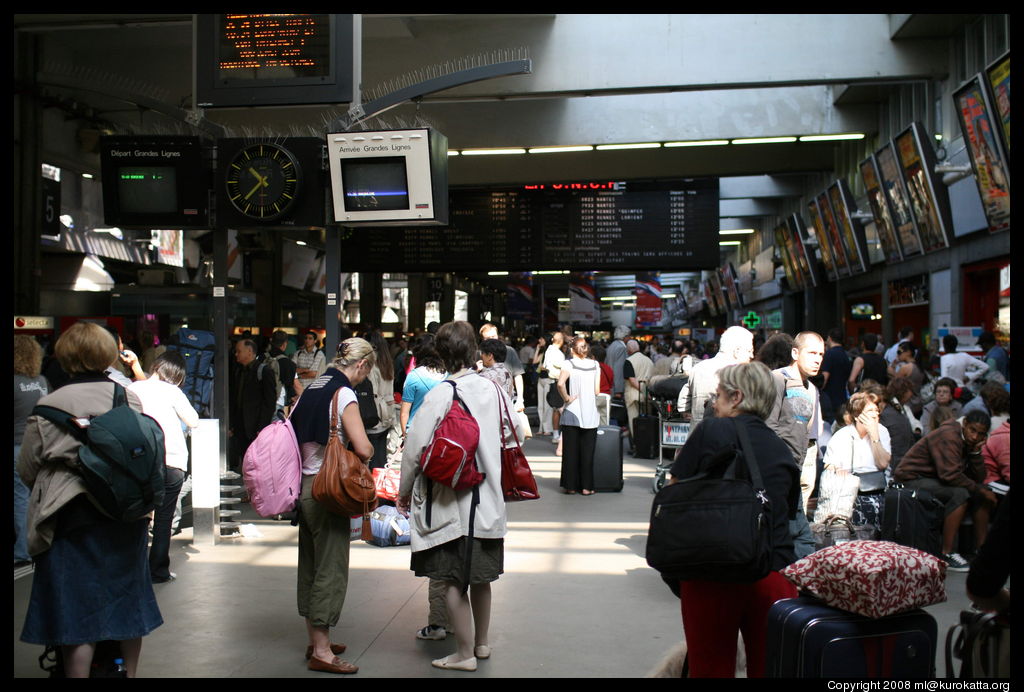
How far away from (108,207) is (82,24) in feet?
14.8

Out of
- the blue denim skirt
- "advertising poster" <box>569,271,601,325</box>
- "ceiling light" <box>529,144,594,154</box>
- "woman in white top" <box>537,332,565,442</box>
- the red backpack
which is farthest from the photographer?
"advertising poster" <box>569,271,601,325</box>

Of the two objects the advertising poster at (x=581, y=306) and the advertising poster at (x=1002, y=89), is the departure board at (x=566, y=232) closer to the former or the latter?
the advertising poster at (x=1002, y=89)

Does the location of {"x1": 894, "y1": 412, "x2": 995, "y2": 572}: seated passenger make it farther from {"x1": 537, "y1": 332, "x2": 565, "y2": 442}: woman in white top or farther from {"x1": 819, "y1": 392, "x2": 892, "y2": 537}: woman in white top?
{"x1": 537, "y1": 332, "x2": 565, "y2": 442}: woman in white top

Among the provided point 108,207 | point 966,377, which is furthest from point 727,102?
point 108,207

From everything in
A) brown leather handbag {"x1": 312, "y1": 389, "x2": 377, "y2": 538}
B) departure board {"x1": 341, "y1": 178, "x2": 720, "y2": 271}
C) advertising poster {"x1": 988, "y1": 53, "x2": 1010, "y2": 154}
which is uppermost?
advertising poster {"x1": 988, "y1": 53, "x2": 1010, "y2": 154}

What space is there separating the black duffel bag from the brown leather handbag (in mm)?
1540

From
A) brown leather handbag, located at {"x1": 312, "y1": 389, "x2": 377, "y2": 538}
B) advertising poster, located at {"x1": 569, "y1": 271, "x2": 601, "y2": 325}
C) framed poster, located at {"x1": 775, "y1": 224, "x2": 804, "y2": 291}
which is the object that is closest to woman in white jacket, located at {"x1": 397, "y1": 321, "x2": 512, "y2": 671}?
brown leather handbag, located at {"x1": 312, "y1": 389, "x2": 377, "y2": 538}

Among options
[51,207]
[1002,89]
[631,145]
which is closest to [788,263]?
[631,145]

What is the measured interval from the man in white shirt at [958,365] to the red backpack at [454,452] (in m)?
8.01

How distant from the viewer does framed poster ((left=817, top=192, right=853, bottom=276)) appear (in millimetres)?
20047

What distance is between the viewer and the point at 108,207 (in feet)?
26.5

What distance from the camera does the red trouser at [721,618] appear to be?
11.9 ft

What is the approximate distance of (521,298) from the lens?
104 ft

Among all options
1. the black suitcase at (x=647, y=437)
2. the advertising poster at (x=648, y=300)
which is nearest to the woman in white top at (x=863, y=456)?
the black suitcase at (x=647, y=437)
